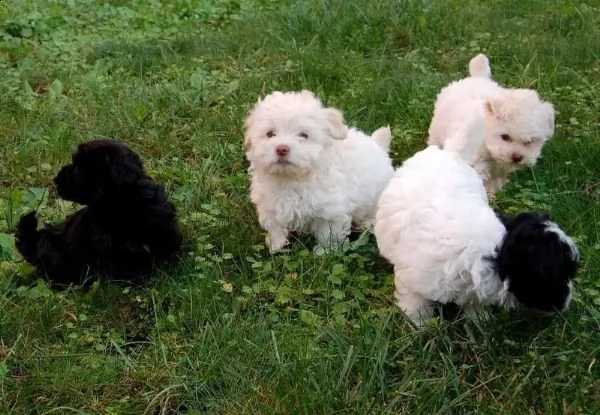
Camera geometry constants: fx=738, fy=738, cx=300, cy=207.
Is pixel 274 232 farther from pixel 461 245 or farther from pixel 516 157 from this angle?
pixel 516 157

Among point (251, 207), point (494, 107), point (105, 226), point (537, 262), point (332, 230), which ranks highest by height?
point (537, 262)

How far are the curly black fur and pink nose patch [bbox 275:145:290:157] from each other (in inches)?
57.9

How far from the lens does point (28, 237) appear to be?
13.5 feet

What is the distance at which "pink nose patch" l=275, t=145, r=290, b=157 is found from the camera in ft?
13.4

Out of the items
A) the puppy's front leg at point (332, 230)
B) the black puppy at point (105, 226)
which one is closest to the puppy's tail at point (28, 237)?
the black puppy at point (105, 226)

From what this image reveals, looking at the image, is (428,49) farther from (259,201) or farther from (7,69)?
(7,69)

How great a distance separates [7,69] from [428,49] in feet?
12.8

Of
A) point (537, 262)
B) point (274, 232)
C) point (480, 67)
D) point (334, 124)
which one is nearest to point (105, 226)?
point (274, 232)

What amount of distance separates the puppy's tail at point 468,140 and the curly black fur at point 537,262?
3.89 feet

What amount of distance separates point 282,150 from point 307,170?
0.21 m

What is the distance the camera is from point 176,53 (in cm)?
703

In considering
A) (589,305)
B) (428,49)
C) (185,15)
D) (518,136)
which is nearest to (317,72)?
(428,49)

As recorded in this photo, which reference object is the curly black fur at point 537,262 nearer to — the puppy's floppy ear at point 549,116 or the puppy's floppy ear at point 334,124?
the puppy's floppy ear at point 334,124

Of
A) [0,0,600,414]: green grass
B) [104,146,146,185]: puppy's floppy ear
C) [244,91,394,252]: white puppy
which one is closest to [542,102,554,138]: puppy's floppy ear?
[0,0,600,414]: green grass
